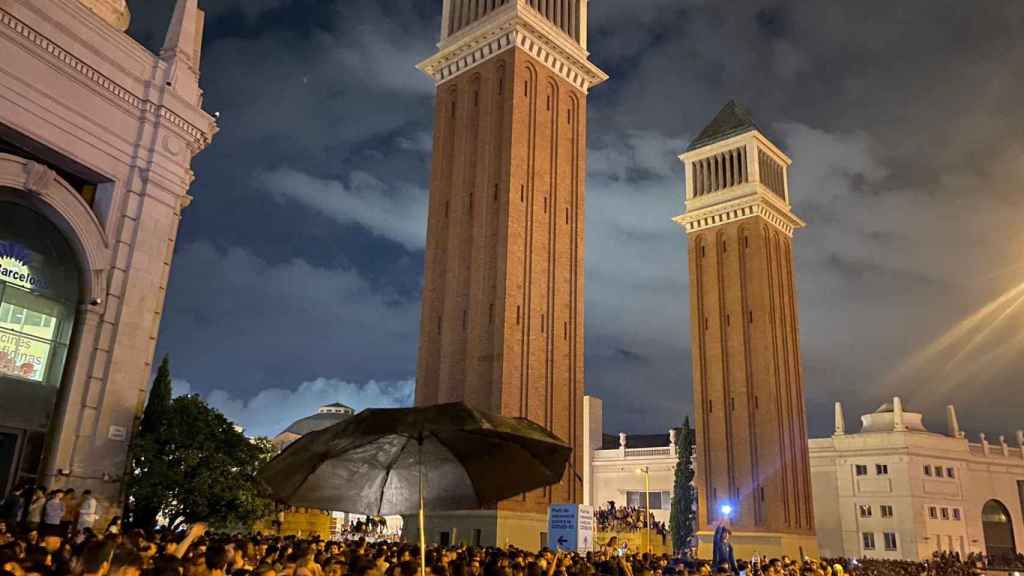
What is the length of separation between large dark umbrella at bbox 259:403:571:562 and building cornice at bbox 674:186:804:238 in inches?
1752

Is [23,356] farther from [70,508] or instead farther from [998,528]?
[998,528]

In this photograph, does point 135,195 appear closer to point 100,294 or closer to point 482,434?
point 100,294

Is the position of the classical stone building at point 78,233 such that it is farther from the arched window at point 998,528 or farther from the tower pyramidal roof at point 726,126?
the arched window at point 998,528

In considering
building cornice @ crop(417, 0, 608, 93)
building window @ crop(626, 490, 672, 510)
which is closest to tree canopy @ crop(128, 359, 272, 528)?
building cornice @ crop(417, 0, 608, 93)

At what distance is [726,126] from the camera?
5519cm

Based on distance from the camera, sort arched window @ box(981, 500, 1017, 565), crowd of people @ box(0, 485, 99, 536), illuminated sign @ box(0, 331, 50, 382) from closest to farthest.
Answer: crowd of people @ box(0, 485, 99, 536) < illuminated sign @ box(0, 331, 50, 382) < arched window @ box(981, 500, 1017, 565)

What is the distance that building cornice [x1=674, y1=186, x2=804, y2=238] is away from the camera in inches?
2039

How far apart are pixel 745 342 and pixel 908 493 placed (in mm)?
17886

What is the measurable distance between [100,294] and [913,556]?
54.1 metres

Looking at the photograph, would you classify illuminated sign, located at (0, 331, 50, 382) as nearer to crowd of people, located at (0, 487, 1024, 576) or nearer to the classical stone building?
the classical stone building

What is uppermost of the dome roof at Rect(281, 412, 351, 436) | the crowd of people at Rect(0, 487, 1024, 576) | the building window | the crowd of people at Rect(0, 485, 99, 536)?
the dome roof at Rect(281, 412, 351, 436)

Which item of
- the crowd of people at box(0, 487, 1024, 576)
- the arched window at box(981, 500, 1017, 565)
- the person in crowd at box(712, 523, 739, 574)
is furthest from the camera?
the arched window at box(981, 500, 1017, 565)

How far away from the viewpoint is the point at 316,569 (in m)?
9.22

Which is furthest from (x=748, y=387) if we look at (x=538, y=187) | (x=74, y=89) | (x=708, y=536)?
(x=74, y=89)
